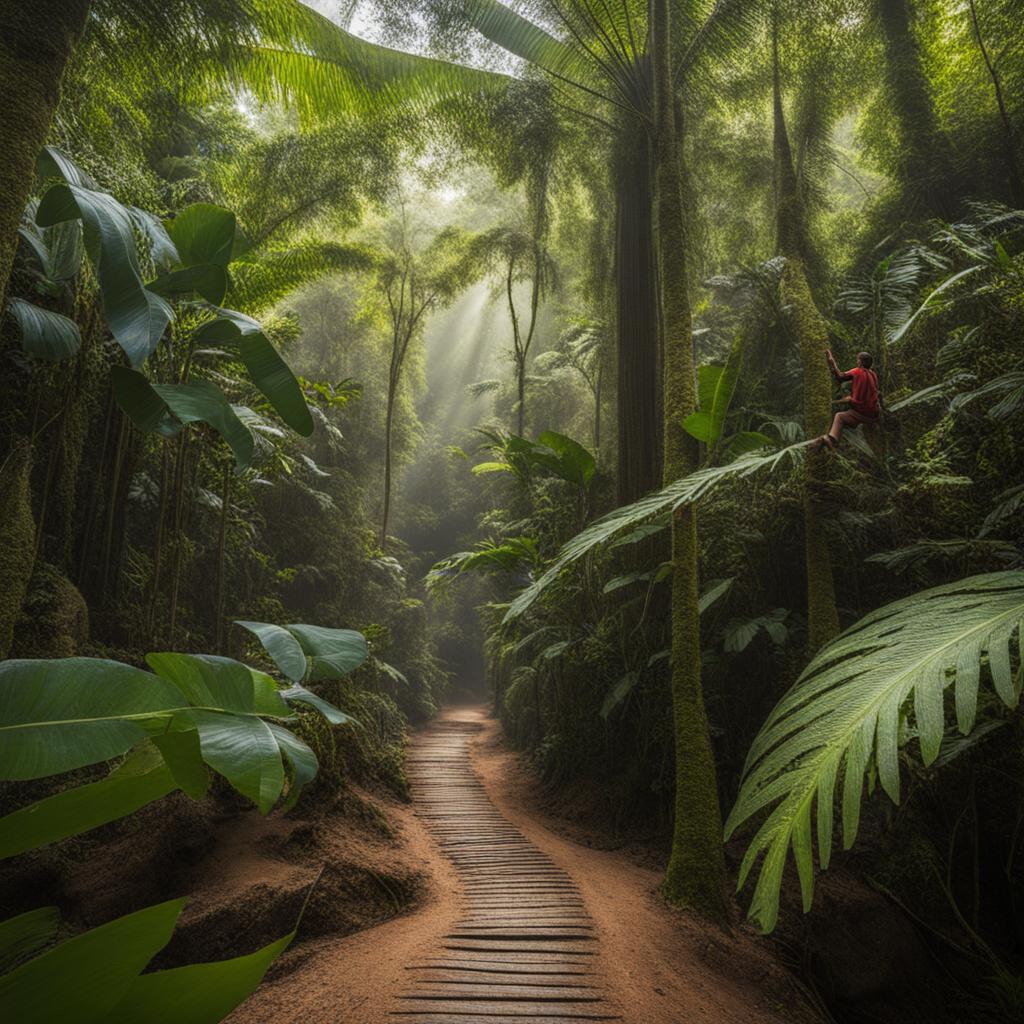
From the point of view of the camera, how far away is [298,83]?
463 cm

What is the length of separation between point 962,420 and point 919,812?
2638 mm

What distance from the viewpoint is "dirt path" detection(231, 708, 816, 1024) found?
2.17 m

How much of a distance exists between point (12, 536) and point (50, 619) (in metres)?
1.79

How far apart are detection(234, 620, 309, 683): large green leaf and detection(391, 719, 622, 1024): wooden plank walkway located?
182 cm

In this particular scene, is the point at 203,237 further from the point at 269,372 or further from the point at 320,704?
the point at 320,704

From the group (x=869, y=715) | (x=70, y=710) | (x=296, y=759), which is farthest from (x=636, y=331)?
(x=70, y=710)

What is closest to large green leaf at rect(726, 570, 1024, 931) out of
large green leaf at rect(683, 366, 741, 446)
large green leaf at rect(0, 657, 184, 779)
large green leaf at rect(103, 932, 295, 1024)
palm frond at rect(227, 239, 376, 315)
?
large green leaf at rect(103, 932, 295, 1024)

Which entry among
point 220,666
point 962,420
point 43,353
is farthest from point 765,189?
point 220,666

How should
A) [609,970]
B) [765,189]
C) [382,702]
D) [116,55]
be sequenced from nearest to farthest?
1. [609,970]
2. [116,55]
3. [382,702]
4. [765,189]

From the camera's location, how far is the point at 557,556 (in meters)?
5.53

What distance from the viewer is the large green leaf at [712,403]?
3.65 metres

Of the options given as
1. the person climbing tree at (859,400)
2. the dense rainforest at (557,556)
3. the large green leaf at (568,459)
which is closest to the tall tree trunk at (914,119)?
the dense rainforest at (557,556)

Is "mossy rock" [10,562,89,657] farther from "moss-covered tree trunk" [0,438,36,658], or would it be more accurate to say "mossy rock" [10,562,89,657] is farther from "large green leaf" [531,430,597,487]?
"large green leaf" [531,430,597,487]

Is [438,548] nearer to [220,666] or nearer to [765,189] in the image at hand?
[765,189]
